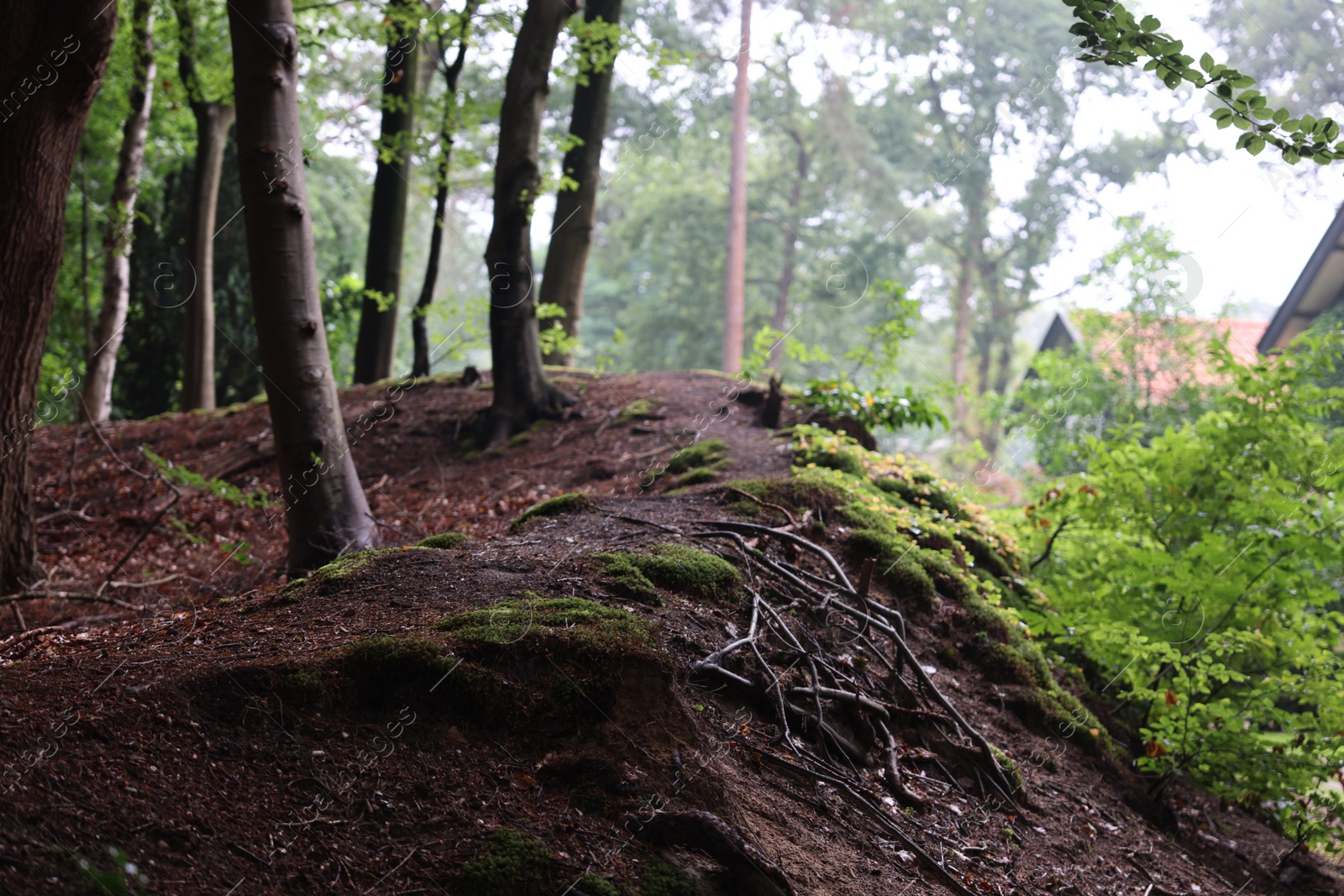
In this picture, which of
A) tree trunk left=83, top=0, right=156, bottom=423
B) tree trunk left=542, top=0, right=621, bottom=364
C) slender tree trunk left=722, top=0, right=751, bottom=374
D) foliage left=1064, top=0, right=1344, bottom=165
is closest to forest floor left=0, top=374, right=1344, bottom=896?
foliage left=1064, top=0, right=1344, bottom=165

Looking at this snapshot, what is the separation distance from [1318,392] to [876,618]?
346 centimetres

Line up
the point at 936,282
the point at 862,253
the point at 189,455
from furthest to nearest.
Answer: the point at 936,282, the point at 862,253, the point at 189,455

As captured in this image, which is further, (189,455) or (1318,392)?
(189,455)

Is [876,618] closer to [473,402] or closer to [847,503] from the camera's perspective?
[847,503]

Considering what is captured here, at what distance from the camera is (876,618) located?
3879mm

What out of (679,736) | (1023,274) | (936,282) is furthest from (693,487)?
(936,282)

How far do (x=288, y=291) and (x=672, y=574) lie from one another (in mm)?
2410

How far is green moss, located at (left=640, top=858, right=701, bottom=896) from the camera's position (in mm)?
2199

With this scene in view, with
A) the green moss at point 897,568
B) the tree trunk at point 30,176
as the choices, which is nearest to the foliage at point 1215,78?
the green moss at point 897,568

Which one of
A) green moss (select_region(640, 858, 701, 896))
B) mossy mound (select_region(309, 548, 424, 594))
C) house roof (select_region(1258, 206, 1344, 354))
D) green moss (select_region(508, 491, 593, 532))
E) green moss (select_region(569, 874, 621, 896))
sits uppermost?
house roof (select_region(1258, 206, 1344, 354))

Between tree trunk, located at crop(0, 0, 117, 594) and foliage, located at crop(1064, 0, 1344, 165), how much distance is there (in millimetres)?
4247

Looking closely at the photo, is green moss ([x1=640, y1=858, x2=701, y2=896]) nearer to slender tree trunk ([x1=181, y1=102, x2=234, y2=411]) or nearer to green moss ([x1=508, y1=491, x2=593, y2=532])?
green moss ([x1=508, y1=491, x2=593, y2=532])

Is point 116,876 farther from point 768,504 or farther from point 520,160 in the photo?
point 520,160

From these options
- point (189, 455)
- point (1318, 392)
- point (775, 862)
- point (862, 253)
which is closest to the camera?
point (775, 862)
